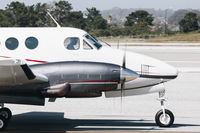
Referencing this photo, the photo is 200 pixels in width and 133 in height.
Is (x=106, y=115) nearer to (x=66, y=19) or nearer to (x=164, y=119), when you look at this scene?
(x=164, y=119)

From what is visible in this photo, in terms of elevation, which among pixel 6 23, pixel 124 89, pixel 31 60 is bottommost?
pixel 124 89

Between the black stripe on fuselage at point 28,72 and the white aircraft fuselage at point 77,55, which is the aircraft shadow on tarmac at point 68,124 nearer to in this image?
the white aircraft fuselage at point 77,55

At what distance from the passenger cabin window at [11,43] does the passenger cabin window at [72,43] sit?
138 cm

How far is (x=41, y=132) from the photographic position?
41.8ft

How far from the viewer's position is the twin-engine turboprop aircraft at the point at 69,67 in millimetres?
12422

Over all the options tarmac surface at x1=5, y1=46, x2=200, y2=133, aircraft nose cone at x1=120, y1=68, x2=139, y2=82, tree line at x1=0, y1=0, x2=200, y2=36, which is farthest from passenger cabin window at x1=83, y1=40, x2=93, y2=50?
tree line at x1=0, y1=0, x2=200, y2=36

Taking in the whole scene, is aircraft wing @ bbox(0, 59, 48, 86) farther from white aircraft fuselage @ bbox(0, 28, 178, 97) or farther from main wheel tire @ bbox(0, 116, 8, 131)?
main wheel tire @ bbox(0, 116, 8, 131)

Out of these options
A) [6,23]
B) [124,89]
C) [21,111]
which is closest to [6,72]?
[124,89]

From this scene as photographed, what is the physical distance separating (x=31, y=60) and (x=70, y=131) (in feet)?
7.52

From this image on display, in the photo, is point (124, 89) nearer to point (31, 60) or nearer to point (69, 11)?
point (31, 60)

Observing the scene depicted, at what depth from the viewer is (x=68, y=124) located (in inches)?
548

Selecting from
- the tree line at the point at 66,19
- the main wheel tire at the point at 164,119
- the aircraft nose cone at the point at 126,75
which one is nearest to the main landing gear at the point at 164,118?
the main wheel tire at the point at 164,119

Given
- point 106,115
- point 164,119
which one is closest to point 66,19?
point 106,115

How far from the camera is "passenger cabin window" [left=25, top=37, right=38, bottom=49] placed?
Result: 12.7 meters
